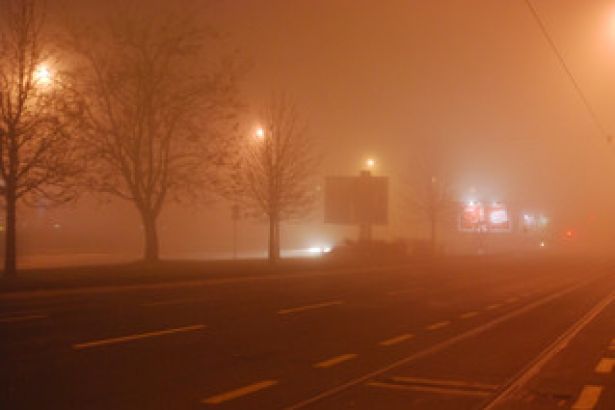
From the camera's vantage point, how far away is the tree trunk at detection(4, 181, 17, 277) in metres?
21.7

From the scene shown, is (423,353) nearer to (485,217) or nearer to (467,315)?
(467,315)

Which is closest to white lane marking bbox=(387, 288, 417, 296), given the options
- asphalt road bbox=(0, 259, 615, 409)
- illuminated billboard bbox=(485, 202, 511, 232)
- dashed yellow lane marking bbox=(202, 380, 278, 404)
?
asphalt road bbox=(0, 259, 615, 409)

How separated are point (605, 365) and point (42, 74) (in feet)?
62.0

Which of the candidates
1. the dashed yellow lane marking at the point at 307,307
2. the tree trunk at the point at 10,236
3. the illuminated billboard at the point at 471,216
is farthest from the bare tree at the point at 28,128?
the illuminated billboard at the point at 471,216

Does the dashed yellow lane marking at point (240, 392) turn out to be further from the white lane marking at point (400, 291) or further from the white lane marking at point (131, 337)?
the white lane marking at point (400, 291)

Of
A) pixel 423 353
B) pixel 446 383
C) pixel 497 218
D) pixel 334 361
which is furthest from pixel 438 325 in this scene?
pixel 497 218

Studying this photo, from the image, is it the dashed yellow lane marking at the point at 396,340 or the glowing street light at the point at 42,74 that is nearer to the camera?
the dashed yellow lane marking at the point at 396,340

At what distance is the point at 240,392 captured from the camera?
7977 mm

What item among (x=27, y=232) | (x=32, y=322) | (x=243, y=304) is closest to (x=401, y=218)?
(x=27, y=232)

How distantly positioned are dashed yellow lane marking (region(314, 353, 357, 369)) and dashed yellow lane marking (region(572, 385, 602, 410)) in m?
3.03

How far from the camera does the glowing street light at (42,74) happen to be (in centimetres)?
2322

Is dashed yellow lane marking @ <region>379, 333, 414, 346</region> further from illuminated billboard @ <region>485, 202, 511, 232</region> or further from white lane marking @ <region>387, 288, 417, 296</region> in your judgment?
illuminated billboard @ <region>485, 202, 511, 232</region>

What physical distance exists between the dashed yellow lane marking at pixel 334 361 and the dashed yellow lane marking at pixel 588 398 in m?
3.03

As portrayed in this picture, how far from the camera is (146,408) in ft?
23.4
